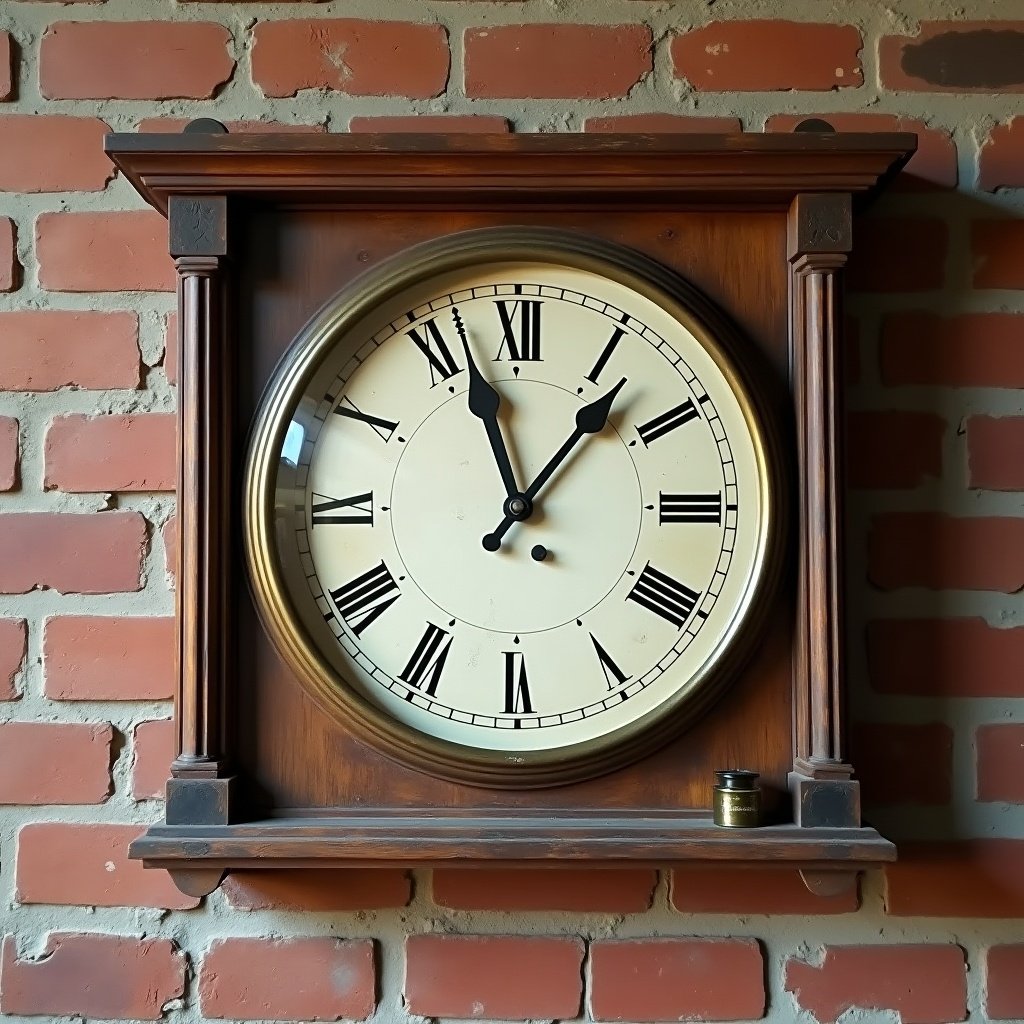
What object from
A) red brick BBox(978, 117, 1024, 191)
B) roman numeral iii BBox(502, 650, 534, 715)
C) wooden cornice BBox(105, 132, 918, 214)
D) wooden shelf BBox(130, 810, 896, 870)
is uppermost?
red brick BBox(978, 117, 1024, 191)

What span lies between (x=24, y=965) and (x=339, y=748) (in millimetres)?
380

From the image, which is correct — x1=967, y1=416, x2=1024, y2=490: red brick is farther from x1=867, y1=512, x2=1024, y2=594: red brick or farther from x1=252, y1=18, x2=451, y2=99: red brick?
x1=252, y1=18, x2=451, y2=99: red brick

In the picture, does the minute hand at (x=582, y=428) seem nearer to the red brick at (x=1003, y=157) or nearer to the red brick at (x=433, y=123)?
the red brick at (x=433, y=123)

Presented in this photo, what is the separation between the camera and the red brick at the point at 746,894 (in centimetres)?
101

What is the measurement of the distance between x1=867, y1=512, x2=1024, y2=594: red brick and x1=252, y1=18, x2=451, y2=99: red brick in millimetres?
621

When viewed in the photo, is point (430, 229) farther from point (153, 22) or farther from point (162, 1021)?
point (162, 1021)

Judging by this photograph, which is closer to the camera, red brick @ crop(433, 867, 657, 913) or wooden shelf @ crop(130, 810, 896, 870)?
wooden shelf @ crop(130, 810, 896, 870)

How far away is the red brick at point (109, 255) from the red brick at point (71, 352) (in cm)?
3

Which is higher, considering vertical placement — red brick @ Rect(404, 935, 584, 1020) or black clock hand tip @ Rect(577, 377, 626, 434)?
Result: black clock hand tip @ Rect(577, 377, 626, 434)

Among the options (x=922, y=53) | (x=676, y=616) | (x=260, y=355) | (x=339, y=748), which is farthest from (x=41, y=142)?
(x=922, y=53)

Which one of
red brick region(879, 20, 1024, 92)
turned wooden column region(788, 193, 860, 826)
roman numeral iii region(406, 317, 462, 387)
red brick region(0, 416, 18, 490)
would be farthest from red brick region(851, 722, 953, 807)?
red brick region(0, 416, 18, 490)

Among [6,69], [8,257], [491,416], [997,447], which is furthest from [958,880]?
[6,69]

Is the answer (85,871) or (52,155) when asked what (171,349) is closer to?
(52,155)

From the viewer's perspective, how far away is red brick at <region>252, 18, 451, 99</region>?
1.05 metres
